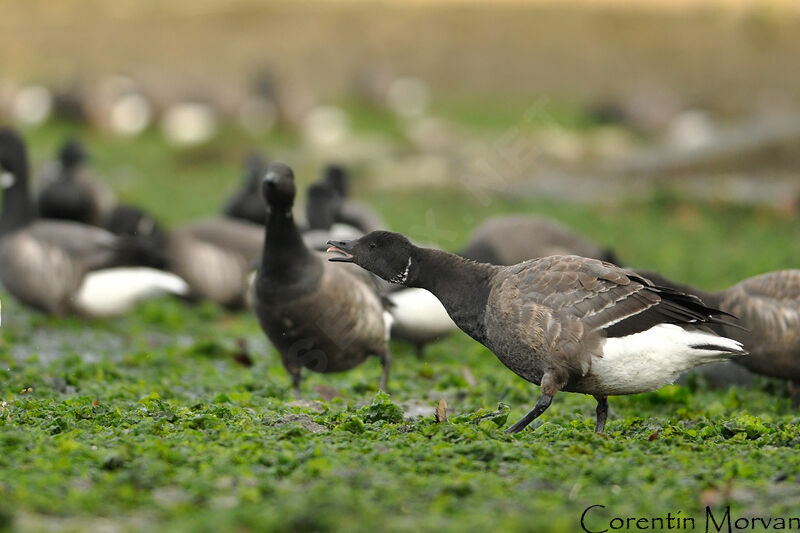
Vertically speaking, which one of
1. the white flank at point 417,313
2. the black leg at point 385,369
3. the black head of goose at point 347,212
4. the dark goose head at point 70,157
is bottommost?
the black leg at point 385,369

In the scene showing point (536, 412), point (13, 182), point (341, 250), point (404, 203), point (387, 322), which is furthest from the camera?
point (404, 203)

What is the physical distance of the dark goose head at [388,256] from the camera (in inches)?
327

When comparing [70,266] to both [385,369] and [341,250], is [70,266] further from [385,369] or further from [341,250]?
[341,250]

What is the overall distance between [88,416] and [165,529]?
2971mm

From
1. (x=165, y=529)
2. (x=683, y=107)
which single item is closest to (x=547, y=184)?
(x=683, y=107)

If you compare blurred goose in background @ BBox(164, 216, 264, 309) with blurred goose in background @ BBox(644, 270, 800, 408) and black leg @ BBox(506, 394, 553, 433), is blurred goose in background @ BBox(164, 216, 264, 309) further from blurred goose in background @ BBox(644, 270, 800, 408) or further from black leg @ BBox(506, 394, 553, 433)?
black leg @ BBox(506, 394, 553, 433)

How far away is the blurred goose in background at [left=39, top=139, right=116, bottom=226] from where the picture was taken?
17172 millimetres

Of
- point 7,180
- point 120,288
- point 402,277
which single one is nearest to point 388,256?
point 402,277

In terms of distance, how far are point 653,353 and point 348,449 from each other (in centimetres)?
235

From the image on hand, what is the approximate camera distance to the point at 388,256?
27.3 ft

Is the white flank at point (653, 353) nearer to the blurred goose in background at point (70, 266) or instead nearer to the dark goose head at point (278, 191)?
the dark goose head at point (278, 191)

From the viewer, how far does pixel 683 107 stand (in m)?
40.5

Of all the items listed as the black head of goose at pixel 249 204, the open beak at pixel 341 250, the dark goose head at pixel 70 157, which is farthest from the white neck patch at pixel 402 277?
the dark goose head at pixel 70 157

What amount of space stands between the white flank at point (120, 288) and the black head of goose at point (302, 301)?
17.3 ft
